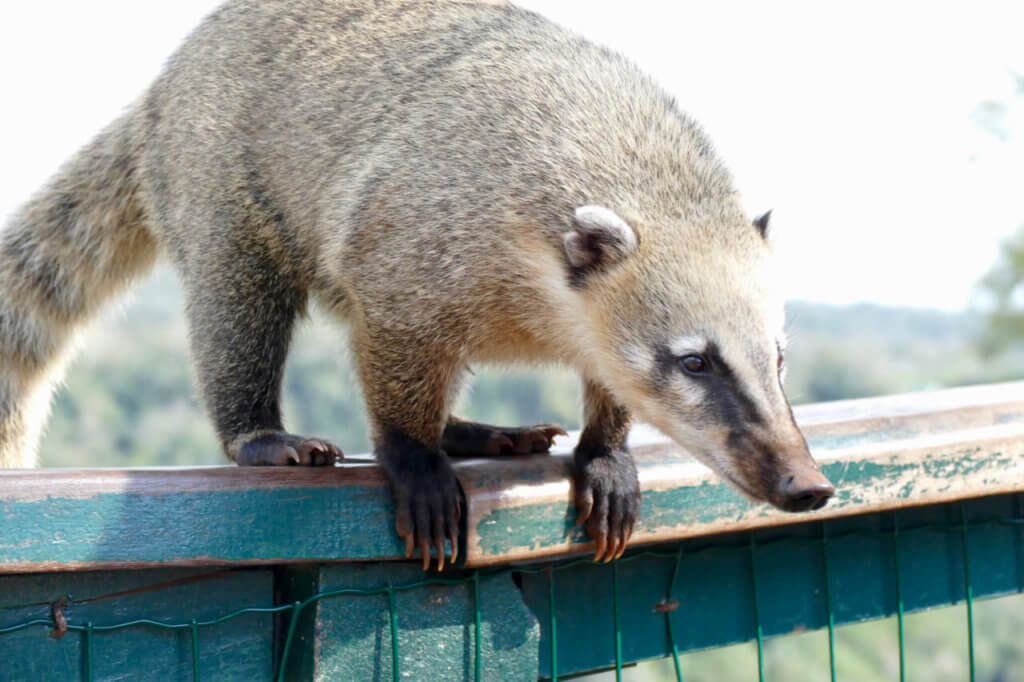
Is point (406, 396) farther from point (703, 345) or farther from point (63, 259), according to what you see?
point (63, 259)

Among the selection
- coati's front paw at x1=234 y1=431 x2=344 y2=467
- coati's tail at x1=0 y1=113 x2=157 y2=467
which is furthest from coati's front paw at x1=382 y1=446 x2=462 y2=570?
coati's tail at x1=0 y1=113 x2=157 y2=467

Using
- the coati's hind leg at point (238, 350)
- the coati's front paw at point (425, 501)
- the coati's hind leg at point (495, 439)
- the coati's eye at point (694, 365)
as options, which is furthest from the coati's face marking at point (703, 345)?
the coati's hind leg at point (238, 350)

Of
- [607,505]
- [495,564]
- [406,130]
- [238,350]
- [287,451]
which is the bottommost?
[495,564]

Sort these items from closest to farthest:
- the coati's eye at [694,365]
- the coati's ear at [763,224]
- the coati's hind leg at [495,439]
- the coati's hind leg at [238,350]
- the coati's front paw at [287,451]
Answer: the coati's eye at [694,365]
the coati's front paw at [287,451]
the coati's ear at [763,224]
the coati's hind leg at [495,439]
the coati's hind leg at [238,350]

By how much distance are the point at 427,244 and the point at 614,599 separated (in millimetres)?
1103

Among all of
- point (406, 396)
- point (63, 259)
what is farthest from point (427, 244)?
point (63, 259)

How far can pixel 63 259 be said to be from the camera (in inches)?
158

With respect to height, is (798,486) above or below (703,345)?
below

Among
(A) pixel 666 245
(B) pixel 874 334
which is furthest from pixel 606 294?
(B) pixel 874 334

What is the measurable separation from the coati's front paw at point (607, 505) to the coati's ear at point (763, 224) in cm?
86

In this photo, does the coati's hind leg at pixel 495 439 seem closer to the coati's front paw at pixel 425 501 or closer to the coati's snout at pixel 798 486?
the coati's front paw at pixel 425 501

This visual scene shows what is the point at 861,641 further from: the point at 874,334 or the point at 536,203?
the point at 874,334

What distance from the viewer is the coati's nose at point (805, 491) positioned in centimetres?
236

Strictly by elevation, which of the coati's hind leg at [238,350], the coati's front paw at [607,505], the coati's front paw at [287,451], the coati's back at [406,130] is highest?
the coati's back at [406,130]
